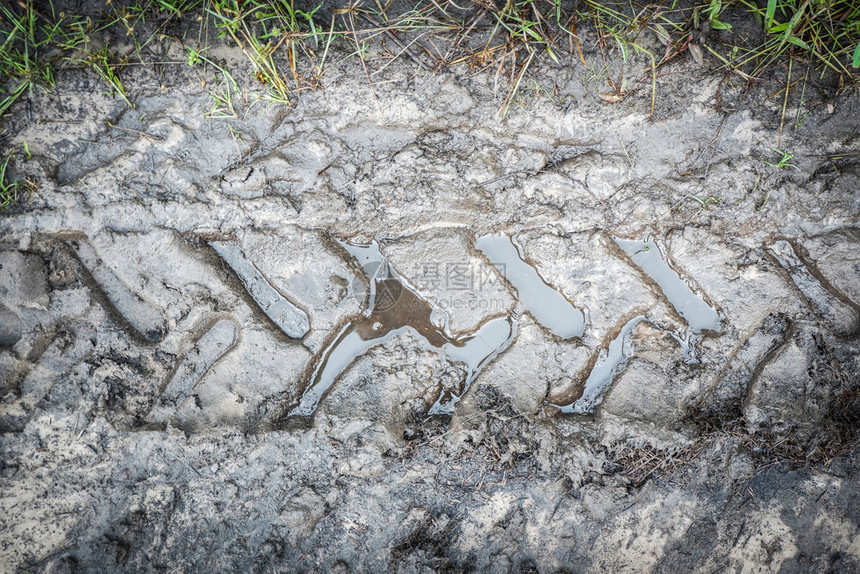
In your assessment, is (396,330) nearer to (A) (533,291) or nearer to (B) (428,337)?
(B) (428,337)

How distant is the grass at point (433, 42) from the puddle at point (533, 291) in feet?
2.17

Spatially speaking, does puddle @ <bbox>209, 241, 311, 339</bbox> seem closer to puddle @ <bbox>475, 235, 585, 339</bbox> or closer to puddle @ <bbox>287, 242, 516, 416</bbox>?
puddle @ <bbox>287, 242, 516, 416</bbox>

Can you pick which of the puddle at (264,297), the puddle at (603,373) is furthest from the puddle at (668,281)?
the puddle at (264,297)

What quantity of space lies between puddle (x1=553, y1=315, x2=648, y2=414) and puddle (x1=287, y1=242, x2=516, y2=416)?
0.47 meters

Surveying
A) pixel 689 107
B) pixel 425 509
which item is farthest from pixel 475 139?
pixel 425 509

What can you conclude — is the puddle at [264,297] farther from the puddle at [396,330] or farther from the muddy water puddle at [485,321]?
the puddle at [396,330]

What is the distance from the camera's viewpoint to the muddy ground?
227 centimetres

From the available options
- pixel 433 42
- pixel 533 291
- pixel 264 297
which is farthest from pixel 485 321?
pixel 433 42

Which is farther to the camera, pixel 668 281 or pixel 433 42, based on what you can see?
pixel 668 281

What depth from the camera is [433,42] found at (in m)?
2.36

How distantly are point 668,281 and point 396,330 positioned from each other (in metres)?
1.45

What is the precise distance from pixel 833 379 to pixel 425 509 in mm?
2081

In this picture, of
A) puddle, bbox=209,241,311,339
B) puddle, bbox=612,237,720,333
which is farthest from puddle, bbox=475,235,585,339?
puddle, bbox=209,241,311,339

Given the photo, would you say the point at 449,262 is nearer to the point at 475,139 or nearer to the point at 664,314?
the point at 475,139
